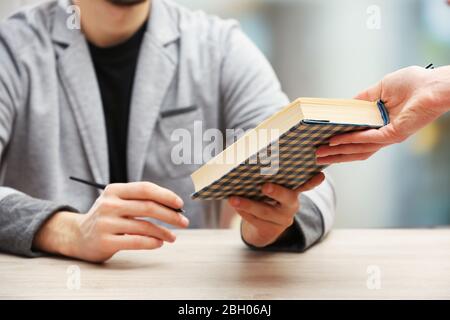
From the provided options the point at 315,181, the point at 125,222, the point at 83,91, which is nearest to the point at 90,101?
the point at 83,91

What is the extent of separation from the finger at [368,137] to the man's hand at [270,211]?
12cm

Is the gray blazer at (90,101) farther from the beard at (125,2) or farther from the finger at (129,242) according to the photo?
the finger at (129,242)

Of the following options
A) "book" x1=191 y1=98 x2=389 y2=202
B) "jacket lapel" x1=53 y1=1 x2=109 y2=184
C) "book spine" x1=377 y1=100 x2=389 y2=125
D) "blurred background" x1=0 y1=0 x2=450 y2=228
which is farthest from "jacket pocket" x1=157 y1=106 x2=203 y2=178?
"blurred background" x1=0 y1=0 x2=450 y2=228

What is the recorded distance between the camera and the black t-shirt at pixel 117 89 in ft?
3.90

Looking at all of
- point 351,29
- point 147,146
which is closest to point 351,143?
point 147,146

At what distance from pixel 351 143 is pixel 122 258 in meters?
0.36

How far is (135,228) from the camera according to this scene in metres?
0.74

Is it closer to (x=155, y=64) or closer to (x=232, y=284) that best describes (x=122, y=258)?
(x=232, y=284)

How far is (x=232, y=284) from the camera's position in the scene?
0.66 m

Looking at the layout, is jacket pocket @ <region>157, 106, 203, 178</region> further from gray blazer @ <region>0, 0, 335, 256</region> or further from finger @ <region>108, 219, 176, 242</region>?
finger @ <region>108, 219, 176, 242</region>

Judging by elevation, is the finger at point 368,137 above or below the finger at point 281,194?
above

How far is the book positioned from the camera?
0.57 meters

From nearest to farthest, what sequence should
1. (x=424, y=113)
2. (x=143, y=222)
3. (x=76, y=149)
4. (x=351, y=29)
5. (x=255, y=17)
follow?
(x=424, y=113), (x=143, y=222), (x=76, y=149), (x=255, y=17), (x=351, y=29)

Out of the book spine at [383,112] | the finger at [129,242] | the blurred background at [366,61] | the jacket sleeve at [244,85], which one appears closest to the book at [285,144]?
the book spine at [383,112]
